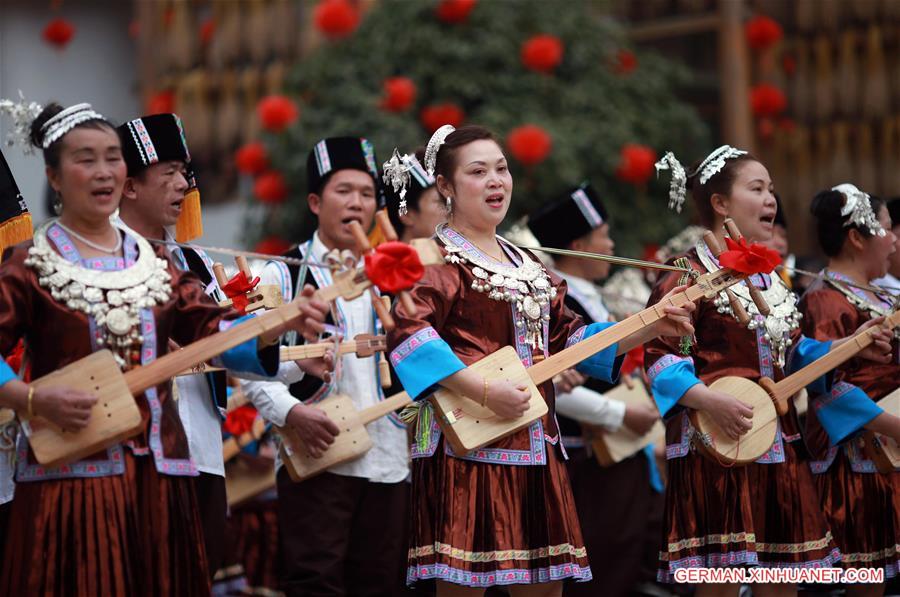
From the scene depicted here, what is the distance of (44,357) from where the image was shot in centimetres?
333

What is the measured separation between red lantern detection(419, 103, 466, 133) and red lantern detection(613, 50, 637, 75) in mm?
1488

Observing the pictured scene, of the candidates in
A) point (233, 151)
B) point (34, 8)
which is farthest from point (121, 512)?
point (34, 8)

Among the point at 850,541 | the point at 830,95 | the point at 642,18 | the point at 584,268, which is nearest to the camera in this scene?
the point at 850,541

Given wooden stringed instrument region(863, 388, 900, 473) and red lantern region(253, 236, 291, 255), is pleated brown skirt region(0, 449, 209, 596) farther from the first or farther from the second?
red lantern region(253, 236, 291, 255)

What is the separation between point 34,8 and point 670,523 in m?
8.46

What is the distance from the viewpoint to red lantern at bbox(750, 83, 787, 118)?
31.3 feet

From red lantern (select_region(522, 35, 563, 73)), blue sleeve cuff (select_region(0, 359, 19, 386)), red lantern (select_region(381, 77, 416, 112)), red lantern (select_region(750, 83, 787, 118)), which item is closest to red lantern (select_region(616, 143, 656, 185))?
red lantern (select_region(522, 35, 563, 73))

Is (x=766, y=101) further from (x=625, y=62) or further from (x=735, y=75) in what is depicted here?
(x=625, y=62)

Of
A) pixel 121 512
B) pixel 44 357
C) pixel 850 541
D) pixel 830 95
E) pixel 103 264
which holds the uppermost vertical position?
pixel 830 95

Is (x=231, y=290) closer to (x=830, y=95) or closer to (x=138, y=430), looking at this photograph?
(x=138, y=430)

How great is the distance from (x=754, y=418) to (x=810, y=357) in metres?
0.54

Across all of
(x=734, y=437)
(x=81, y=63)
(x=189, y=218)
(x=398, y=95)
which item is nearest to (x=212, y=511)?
(x=189, y=218)

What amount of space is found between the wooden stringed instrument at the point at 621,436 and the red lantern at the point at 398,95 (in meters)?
3.39

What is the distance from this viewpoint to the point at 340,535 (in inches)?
183
